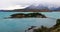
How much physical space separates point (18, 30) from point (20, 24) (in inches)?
2.5

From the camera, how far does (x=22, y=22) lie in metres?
1.06

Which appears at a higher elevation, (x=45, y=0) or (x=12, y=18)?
(x=45, y=0)

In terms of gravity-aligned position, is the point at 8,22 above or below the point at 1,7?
below

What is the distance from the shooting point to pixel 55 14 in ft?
3.50

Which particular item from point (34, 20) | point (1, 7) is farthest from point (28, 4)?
point (1, 7)

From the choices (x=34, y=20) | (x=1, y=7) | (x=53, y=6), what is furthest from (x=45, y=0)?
(x=1, y=7)

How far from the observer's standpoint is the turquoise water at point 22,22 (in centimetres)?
104

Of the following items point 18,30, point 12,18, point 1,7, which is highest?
point 1,7

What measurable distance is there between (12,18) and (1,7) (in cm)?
16

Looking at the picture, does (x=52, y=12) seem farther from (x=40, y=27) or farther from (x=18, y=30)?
(x=18, y=30)

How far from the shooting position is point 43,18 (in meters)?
1.07

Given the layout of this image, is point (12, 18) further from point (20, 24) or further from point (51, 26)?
point (51, 26)

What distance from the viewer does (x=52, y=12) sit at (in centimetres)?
108

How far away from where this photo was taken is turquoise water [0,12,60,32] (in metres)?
1.04
